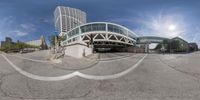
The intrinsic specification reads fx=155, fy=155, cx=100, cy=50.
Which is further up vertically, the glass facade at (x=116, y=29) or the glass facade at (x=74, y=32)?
the glass facade at (x=116, y=29)

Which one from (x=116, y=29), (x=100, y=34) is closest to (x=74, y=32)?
(x=100, y=34)

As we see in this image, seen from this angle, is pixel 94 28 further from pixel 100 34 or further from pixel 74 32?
pixel 74 32

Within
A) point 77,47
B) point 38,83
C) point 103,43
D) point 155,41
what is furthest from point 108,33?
point 38,83

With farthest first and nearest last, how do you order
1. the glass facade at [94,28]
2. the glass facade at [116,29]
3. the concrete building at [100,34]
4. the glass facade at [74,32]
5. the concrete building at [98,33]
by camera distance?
1. the glass facade at [116,29]
2. the glass facade at [74,32]
3. the glass facade at [94,28]
4. the concrete building at [100,34]
5. the concrete building at [98,33]

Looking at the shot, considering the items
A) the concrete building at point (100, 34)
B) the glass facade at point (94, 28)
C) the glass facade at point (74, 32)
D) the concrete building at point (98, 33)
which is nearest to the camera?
the concrete building at point (98, 33)

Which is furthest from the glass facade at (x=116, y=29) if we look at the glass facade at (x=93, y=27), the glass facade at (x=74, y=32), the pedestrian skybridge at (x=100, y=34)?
the glass facade at (x=74, y=32)

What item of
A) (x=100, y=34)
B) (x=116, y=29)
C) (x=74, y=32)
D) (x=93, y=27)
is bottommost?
(x=100, y=34)

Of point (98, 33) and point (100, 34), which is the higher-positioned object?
point (98, 33)

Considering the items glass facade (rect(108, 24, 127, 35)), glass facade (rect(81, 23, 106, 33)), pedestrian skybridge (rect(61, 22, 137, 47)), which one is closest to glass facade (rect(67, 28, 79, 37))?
pedestrian skybridge (rect(61, 22, 137, 47))

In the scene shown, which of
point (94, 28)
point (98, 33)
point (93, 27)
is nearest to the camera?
point (98, 33)

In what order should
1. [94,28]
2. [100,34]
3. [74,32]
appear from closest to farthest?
[100,34], [94,28], [74,32]

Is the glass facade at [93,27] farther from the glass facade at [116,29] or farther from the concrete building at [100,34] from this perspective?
the glass facade at [116,29]

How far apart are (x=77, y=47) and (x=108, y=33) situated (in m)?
60.4

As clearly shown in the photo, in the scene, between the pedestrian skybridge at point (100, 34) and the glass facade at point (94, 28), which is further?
the glass facade at point (94, 28)
